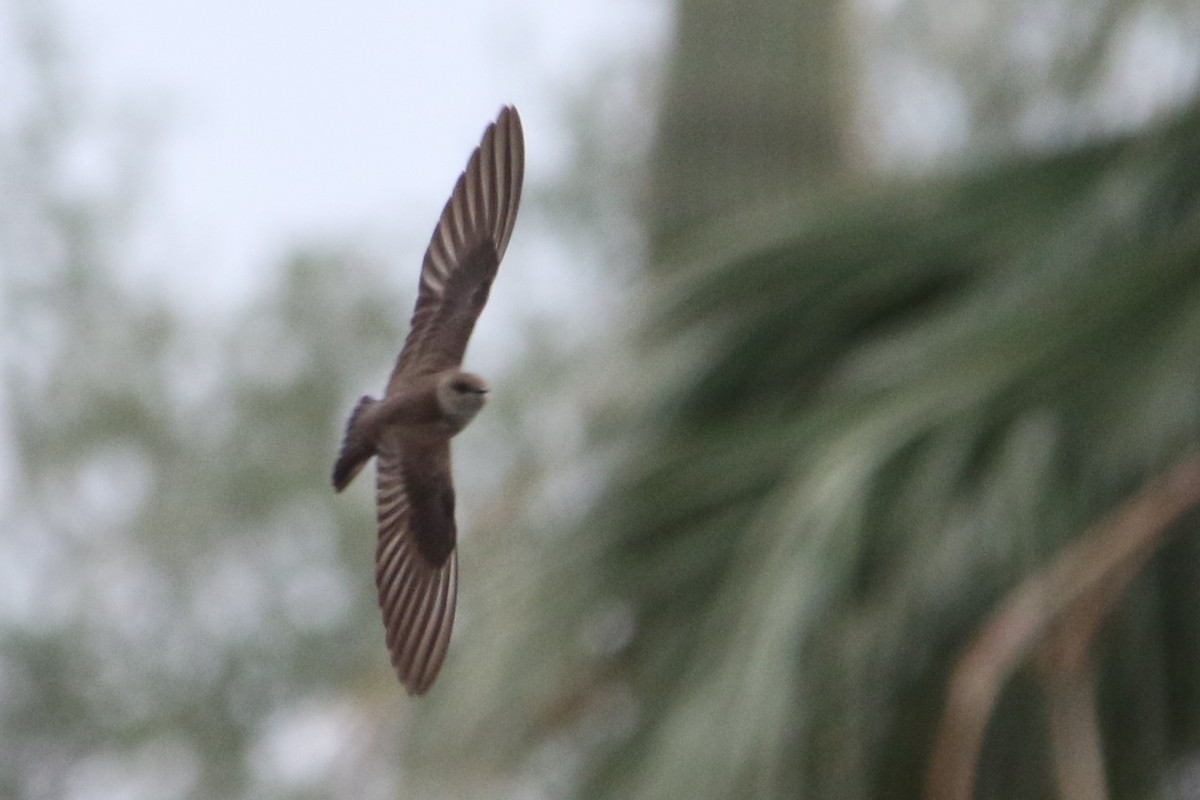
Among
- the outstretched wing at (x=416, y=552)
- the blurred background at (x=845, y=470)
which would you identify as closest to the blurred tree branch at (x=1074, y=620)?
the blurred background at (x=845, y=470)

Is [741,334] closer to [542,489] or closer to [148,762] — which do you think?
[542,489]

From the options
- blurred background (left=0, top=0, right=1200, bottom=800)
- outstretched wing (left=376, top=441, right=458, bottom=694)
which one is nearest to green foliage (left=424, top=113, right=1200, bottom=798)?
blurred background (left=0, top=0, right=1200, bottom=800)

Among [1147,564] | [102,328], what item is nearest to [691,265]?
[1147,564]

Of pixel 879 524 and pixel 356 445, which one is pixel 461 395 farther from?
pixel 879 524

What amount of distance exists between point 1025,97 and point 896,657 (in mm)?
1056

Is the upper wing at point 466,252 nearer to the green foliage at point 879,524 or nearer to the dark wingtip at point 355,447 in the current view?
the dark wingtip at point 355,447

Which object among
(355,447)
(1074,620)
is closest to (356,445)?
(355,447)

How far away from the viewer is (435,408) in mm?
399

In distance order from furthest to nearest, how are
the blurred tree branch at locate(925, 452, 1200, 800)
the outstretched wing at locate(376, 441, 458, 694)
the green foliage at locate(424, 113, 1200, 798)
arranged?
1. the green foliage at locate(424, 113, 1200, 798)
2. the blurred tree branch at locate(925, 452, 1200, 800)
3. the outstretched wing at locate(376, 441, 458, 694)

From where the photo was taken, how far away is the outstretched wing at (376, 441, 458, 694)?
0.37 m

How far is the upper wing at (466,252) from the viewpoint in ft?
1.34

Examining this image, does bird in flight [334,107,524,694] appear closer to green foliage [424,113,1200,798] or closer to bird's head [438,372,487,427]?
bird's head [438,372,487,427]

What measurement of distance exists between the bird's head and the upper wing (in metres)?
0.01

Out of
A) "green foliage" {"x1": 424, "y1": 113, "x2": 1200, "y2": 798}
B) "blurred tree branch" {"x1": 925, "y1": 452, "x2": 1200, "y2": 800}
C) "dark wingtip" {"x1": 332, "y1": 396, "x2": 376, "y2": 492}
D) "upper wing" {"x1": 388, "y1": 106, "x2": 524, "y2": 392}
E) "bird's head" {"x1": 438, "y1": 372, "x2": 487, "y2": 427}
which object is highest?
"green foliage" {"x1": 424, "y1": 113, "x2": 1200, "y2": 798}
